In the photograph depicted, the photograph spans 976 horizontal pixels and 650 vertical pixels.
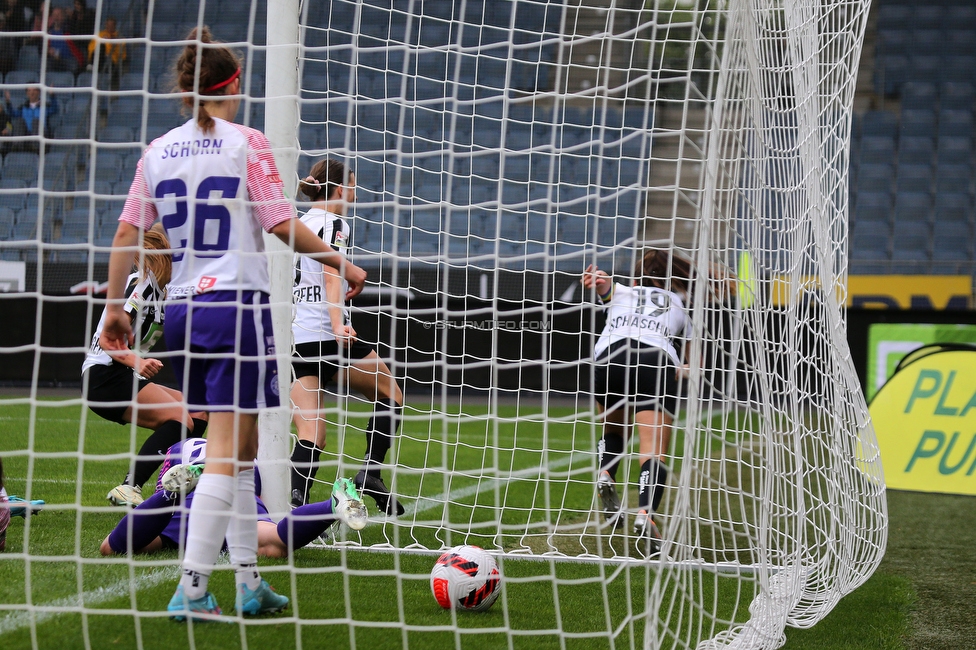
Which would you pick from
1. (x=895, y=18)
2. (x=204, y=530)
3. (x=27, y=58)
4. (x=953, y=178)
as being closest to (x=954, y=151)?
(x=953, y=178)

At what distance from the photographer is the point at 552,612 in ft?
9.53

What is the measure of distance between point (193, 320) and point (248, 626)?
86cm

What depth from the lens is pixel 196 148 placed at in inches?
97.5

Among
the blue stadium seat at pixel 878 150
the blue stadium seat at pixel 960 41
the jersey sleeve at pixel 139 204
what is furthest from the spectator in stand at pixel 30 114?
the blue stadium seat at pixel 960 41

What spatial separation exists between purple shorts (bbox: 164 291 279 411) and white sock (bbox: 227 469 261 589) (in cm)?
27

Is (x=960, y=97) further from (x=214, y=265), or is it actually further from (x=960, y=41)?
(x=214, y=265)

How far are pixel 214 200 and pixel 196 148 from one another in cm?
16

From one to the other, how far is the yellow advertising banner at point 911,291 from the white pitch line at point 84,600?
31.3 ft

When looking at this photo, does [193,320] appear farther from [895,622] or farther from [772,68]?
[895,622]

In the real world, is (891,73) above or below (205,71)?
above

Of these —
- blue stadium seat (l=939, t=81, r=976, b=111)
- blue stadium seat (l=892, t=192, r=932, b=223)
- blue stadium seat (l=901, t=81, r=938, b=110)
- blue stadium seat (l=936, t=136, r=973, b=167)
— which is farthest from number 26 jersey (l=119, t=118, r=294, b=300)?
blue stadium seat (l=939, t=81, r=976, b=111)

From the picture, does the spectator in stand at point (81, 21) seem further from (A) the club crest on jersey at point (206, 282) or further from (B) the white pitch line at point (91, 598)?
(A) the club crest on jersey at point (206, 282)

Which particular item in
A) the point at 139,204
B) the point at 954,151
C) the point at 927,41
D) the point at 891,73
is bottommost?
the point at 139,204

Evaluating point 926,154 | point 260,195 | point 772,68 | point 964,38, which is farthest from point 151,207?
point 964,38
